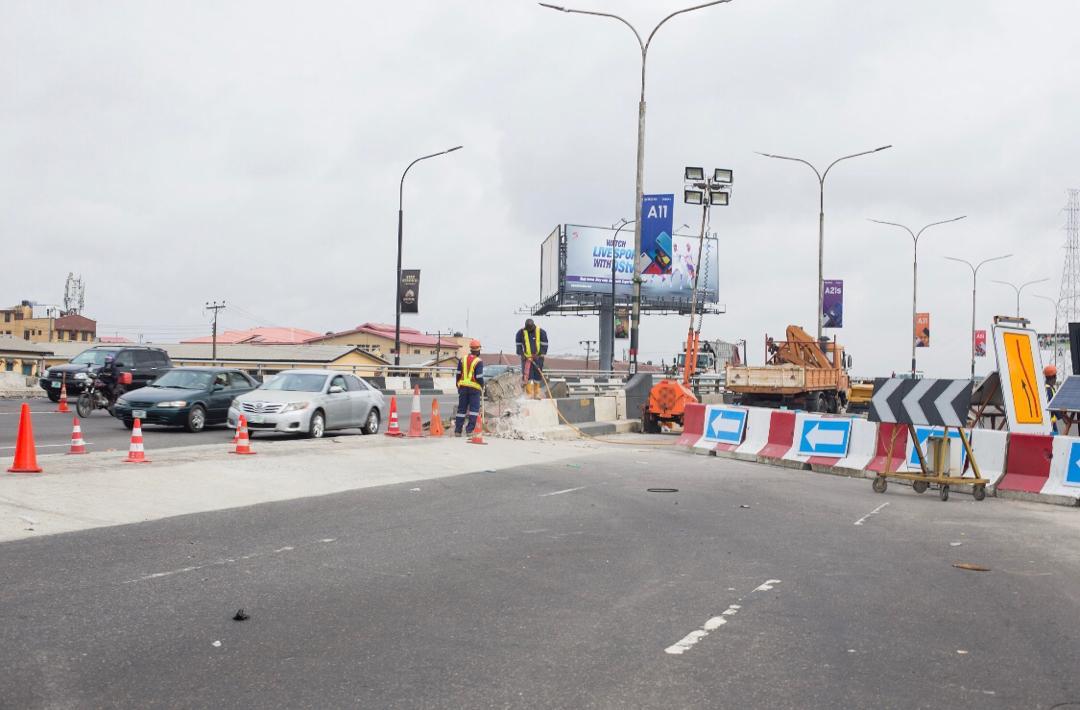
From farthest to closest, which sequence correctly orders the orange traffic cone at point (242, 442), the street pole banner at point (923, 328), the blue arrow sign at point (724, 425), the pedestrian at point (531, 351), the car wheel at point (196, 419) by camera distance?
1. the street pole banner at point (923, 328)
2. the pedestrian at point (531, 351)
3. the car wheel at point (196, 419)
4. the blue arrow sign at point (724, 425)
5. the orange traffic cone at point (242, 442)

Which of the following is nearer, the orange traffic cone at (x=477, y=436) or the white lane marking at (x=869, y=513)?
the white lane marking at (x=869, y=513)

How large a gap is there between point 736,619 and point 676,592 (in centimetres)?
81

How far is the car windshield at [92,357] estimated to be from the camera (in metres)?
29.2

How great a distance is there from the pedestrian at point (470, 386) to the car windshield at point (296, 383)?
8.89 feet

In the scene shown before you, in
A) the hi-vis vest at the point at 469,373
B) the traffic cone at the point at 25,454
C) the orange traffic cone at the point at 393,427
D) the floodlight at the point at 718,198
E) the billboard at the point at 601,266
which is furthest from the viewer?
the billboard at the point at 601,266

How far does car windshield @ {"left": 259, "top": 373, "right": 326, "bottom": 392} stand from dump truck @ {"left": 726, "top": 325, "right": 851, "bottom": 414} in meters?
15.6

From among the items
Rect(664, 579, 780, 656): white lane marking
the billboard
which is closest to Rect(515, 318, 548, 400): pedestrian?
Rect(664, 579, 780, 656): white lane marking

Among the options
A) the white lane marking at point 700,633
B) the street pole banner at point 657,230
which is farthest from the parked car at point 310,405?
the white lane marking at point 700,633

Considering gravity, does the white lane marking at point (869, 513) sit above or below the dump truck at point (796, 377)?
below

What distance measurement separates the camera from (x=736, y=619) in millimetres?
6402

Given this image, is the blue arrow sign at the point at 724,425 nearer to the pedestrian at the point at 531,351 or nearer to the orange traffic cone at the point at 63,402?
the pedestrian at the point at 531,351

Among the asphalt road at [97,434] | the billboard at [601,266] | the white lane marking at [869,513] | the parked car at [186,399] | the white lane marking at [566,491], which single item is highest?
the billboard at [601,266]

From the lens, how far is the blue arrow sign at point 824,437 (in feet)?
56.1

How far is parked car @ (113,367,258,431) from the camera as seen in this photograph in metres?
20.4
